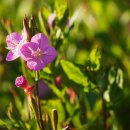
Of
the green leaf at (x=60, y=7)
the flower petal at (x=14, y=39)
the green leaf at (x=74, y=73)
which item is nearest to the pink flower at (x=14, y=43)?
the flower petal at (x=14, y=39)

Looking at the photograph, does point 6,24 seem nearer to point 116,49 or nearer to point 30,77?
point 30,77

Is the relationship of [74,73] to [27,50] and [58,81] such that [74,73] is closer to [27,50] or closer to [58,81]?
[58,81]

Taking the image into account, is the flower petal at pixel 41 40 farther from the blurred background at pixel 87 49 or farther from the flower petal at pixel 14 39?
the blurred background at pixel 87 49

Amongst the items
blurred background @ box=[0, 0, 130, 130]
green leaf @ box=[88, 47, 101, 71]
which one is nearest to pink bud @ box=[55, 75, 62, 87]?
blurred background @ box=[0, 0, 130, 130]

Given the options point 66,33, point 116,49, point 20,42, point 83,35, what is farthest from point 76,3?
point 20,42

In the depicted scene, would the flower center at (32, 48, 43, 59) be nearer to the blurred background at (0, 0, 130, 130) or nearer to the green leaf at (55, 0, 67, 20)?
the blurred background at (0, 0, 130, 130)
